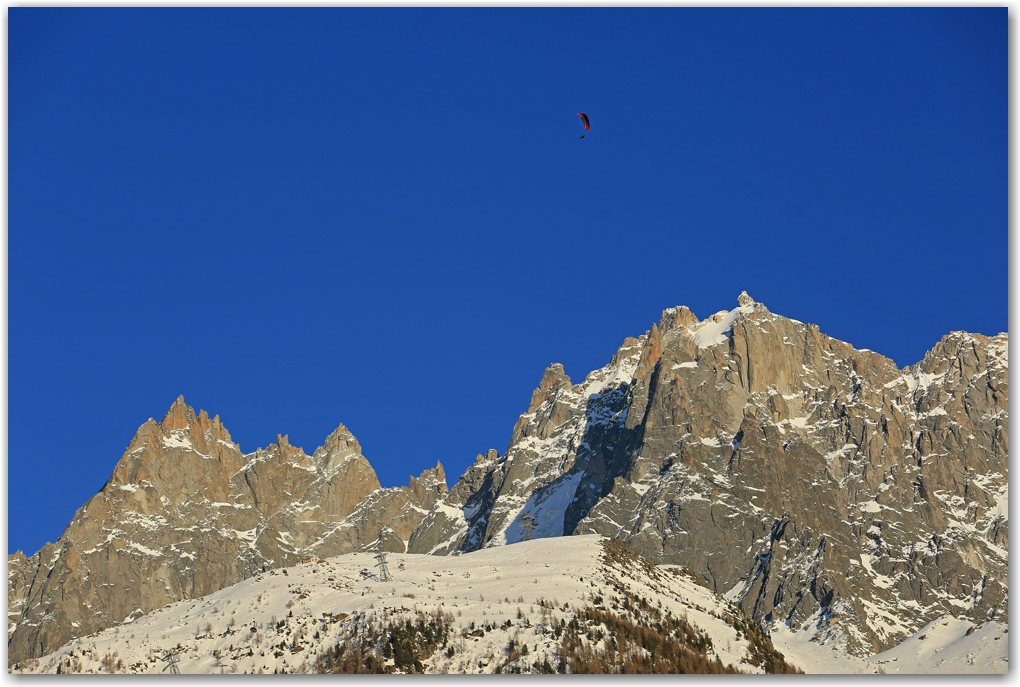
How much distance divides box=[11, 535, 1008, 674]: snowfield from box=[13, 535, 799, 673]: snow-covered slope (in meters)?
0.07

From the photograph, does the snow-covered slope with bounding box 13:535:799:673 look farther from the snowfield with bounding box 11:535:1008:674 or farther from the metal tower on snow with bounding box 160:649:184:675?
the metal tower on snow with bounding box 160:649:184:675

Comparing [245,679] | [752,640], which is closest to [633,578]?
[752,640]

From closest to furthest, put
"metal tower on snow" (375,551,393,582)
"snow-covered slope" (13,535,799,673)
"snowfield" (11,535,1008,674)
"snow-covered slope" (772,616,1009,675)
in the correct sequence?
"snow-covered slope" (13,535,799,673), "snowfield" (11,535,1008,674), "metal tower on snow" (375,551,393,582), "snow-covered slope" (772,616,1009,675)

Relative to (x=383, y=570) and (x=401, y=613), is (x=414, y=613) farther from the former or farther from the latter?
(x=383, y=570)

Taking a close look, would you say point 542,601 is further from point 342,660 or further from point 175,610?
point 175,610

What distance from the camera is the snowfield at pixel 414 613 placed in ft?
166

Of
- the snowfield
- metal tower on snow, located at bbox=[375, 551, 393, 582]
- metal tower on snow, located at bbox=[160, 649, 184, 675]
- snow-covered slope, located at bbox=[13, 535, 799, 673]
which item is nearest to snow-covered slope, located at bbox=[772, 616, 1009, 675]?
the snowfield

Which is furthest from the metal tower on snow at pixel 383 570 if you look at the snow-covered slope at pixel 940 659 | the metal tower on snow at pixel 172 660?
the snow-covered slope at pixel 940 659

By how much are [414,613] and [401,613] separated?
496 mm

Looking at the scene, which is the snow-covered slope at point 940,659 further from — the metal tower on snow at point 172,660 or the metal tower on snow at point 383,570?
the metal tower on snow at point 172,660

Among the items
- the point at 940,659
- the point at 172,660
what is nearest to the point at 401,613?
the point at 172,660

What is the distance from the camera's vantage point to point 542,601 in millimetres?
54312

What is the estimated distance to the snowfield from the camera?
50656 millimetres

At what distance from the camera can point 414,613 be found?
52562 millimetres
